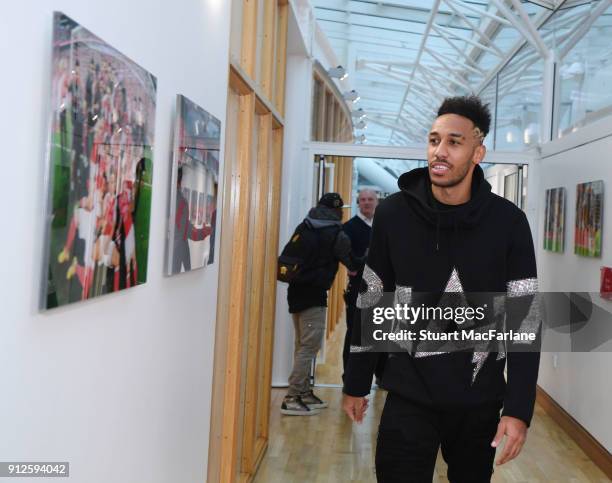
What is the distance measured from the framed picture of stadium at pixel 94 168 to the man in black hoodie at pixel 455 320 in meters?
0.90

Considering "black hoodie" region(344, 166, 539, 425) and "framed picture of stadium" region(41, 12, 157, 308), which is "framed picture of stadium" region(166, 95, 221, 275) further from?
"black hoodie" region(344, 166, 539, 425)

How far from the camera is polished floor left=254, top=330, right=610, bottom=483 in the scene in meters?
4.44

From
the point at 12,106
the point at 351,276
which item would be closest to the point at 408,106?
the point at 351,276

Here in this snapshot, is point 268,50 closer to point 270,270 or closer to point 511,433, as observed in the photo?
point 270,270

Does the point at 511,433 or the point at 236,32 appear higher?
the point at 236,32

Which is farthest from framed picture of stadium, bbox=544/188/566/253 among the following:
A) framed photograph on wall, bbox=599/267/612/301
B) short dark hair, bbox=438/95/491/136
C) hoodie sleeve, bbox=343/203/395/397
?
Result: hoodie sleeve, bbox=343/203/395/397

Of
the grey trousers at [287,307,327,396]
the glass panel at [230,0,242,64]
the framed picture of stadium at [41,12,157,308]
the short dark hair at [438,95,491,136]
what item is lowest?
the grey trousers at [287,307,327,396]

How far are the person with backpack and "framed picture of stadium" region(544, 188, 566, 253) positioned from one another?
1.74 m

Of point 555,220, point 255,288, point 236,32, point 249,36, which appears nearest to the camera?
point 236,32

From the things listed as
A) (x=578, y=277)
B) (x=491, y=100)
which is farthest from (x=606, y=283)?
(x=491, y=100)

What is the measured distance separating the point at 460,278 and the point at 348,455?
2.68 metres

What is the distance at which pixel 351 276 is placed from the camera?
20.0 ft

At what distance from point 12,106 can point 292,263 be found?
13.4ft

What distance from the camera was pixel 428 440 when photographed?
2393mm
